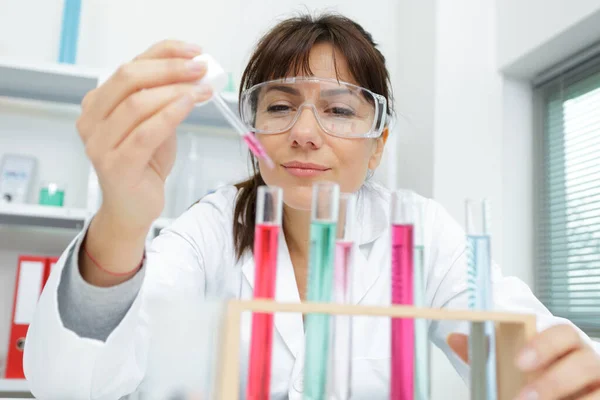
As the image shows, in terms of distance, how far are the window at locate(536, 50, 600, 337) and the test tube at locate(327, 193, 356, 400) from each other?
4.79 ft

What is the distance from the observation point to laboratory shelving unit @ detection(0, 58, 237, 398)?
161cm

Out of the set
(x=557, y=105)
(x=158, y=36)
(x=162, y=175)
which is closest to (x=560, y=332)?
(x=162, y=175)

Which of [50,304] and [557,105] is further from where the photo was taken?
[557,105]

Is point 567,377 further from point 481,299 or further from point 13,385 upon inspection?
point 13,385

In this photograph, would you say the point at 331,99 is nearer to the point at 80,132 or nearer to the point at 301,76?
the point at 301,76

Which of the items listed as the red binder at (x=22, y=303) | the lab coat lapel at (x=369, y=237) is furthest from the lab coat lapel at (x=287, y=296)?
the red binder at (x=22, y=303)

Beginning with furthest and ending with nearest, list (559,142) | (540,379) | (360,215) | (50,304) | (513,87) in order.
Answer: (513,87), (559,142), (360,215), (50,304), (540,379)

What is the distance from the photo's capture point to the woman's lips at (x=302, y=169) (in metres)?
0.99

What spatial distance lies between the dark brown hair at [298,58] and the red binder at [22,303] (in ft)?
2.74

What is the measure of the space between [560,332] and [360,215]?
666 mm

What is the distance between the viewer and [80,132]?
0.60 m

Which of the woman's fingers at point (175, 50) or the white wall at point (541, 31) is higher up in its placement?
the white wall at point (541, 31)

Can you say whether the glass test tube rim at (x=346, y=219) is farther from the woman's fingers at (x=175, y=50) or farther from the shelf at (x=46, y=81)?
the shelf at (x=46, y=81)

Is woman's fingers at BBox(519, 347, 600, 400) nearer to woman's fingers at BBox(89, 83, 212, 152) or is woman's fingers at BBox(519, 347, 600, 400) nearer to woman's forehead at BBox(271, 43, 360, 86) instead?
woman's fingers at BBox(89, 83, 212, 152)
